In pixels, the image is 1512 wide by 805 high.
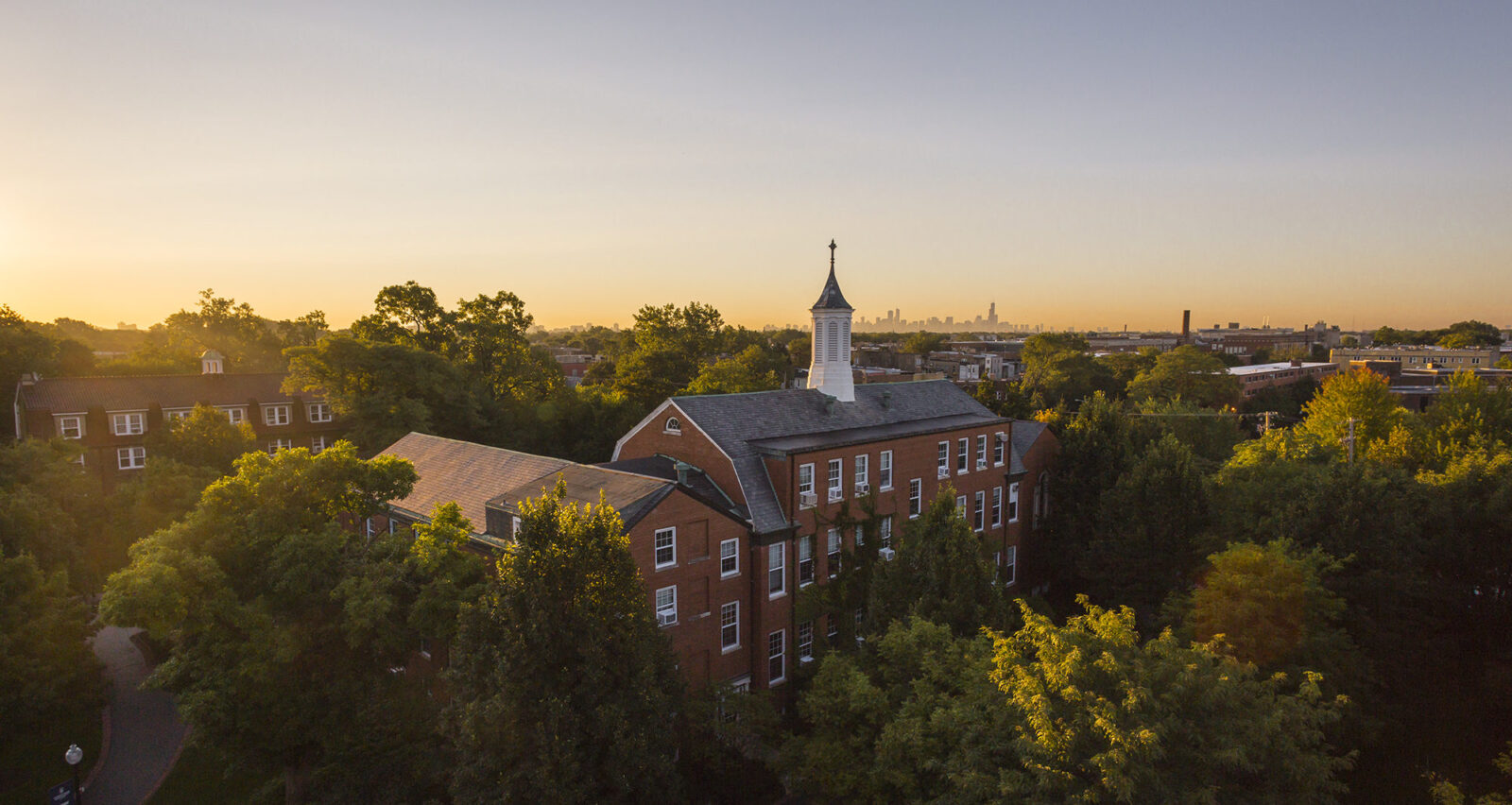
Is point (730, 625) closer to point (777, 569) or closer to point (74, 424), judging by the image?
point (777, 569)

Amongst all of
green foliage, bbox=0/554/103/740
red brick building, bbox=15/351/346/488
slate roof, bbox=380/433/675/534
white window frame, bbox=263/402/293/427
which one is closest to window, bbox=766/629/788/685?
slate roof, bbox=380/433/675/534

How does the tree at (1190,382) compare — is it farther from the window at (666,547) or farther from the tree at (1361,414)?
the window at (666,547)

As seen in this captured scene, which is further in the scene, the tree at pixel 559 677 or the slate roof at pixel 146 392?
the slate roof at pixel 146 392

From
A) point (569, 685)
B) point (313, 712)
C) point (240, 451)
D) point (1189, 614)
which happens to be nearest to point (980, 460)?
point (1189, 614)

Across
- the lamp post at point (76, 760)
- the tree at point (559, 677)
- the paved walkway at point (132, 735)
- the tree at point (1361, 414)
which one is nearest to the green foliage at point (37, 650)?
the paved walkway at point (132, 735)

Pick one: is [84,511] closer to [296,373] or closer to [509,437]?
[296,373]

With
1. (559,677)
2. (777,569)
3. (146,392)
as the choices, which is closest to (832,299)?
(777,569)

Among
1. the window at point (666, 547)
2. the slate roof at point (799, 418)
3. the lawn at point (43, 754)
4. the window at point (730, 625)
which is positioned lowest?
the lawn at point (43, 754)

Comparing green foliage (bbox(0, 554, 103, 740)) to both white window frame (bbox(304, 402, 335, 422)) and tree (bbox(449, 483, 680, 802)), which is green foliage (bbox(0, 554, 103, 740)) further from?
white window frame (bbox(304, 402, 335, 422))
